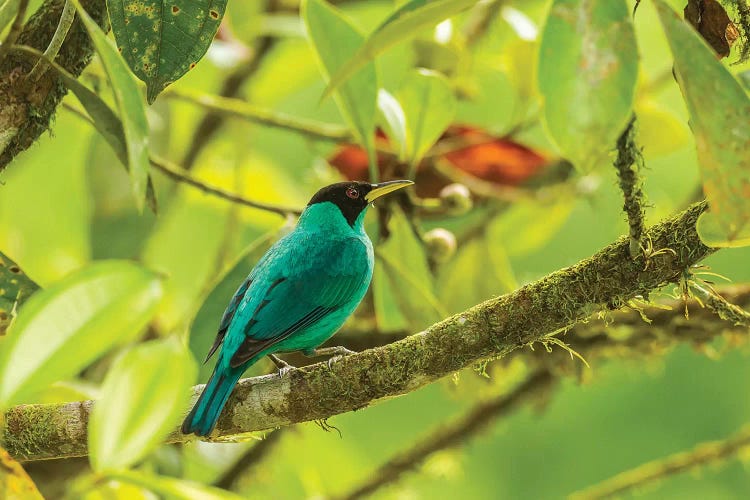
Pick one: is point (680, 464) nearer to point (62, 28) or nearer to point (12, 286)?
point (12, 286)

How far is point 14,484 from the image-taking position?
120cm

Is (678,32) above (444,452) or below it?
above

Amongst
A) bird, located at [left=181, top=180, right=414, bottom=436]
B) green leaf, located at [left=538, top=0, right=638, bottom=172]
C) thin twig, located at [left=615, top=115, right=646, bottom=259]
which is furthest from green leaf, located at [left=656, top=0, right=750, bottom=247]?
bird, located at [left=181, top=180, right=414, bottom=436]

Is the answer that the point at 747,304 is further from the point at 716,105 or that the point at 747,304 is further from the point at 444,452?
the point at 716,105

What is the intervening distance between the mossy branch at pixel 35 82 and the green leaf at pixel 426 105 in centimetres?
77

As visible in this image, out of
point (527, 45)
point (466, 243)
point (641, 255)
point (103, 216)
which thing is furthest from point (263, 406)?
point (527, 45)

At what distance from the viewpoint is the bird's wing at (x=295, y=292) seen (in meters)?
1.91

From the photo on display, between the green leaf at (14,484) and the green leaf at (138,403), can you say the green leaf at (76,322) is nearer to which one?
the green leaf at (138,403)

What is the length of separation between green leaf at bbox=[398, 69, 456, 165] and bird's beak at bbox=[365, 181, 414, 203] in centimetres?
12

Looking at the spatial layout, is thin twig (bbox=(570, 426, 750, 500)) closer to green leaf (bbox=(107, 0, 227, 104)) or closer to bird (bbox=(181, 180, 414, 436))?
bird (bbox=(181, 180, 414, 436))

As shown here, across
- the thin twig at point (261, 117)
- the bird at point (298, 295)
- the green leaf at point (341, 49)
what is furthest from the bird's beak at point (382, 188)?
the thin twig at point (261, 117)

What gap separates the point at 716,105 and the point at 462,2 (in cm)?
33

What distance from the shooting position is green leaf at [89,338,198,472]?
107 cm

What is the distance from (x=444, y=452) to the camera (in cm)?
286
